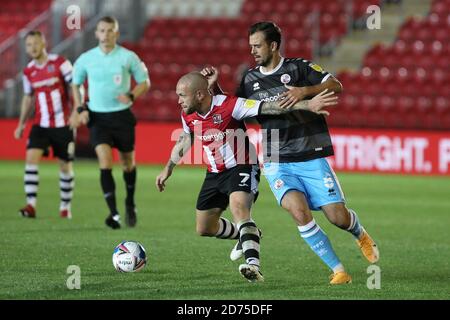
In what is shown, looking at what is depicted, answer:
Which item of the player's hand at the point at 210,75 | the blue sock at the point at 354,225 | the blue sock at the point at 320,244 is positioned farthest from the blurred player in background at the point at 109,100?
the blue sock at the point at 320,244

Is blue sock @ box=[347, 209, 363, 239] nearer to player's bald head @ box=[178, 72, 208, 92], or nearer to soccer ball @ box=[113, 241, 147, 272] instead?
player's bald head @ box=[178, 72, 208, 92]

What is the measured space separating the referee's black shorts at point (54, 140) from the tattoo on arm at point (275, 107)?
568cm

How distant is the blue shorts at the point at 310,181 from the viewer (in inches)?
316

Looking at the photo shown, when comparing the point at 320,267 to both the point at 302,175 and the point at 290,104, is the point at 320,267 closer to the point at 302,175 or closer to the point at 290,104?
the point at 302,175

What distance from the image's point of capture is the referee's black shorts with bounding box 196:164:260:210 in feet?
27.3

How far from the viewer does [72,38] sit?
26203mm

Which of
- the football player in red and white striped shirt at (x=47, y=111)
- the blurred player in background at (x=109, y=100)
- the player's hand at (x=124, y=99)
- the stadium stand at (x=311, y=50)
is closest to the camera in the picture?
the player's hand at (x=124, y=99)

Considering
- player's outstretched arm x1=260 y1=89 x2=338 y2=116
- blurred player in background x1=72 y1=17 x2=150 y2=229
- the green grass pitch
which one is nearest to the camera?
the green grass pitch

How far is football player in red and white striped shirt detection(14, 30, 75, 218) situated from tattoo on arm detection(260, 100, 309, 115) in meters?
5.56

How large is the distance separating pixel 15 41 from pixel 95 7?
7.82 feet

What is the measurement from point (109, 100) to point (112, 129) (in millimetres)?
358

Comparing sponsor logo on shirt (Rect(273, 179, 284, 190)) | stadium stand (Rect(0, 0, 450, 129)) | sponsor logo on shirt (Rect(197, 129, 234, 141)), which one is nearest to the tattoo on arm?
sponsor logo on shirt (Rect(197, 129, 234, 141))

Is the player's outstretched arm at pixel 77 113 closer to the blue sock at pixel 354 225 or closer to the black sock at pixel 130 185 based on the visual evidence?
the black sock at pixel 130 185
